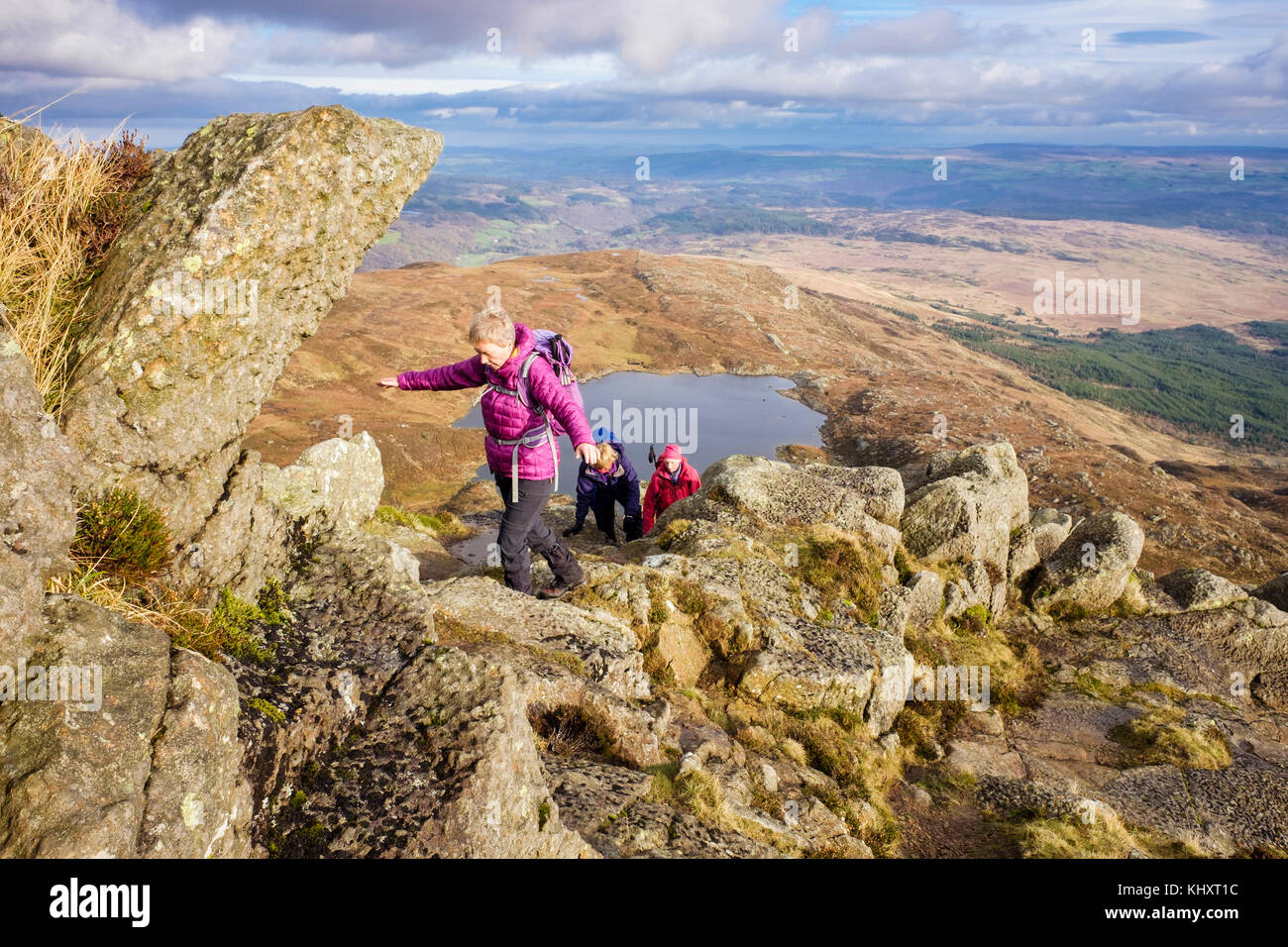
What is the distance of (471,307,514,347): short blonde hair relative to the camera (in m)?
8.36

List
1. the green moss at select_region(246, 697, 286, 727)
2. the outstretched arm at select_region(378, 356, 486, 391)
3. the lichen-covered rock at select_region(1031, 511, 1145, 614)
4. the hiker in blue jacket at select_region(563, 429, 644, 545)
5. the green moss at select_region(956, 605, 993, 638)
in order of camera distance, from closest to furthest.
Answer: the green moss at select_region(246, 697, 286, 727), the outstretched arm at select_region(378, 356, 486, 391), the green moss at select_region(956, 605, 993, 638), the lichen-covered rock at select_region(1031, 511, 1145, 614), the hiker in blue jacket at select_region(563, 429, 644, 545)

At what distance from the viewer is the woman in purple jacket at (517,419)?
851 cm

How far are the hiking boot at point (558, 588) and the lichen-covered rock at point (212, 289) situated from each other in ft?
17.3

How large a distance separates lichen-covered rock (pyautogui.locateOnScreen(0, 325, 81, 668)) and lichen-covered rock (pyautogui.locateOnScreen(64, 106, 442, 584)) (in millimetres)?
883

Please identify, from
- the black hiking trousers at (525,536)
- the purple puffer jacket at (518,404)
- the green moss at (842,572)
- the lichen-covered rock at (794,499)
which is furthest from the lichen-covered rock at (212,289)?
the lichen-covered rock at (794,499)

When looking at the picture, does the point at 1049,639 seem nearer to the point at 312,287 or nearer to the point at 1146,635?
the point at 1146,635

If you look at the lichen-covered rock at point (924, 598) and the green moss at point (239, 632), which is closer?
the green moss at point (239, 632)

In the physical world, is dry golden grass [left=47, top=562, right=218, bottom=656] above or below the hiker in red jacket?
above

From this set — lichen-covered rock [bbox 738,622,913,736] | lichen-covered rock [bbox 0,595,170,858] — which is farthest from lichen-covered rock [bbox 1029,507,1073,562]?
lichen-covered rock [bbox 0,595,170,858]

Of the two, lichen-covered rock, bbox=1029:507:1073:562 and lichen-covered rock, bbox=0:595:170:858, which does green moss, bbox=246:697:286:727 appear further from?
lichen-covered rock, bbox=1029:507:1073:562

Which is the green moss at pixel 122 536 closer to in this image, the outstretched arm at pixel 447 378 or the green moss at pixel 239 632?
the green moss at pixel 239 632

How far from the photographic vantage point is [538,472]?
9547 millimetres

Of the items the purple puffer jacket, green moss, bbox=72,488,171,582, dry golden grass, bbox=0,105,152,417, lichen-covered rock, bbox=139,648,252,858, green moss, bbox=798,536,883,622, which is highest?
dry golden grass, bbox=0,105,152,417

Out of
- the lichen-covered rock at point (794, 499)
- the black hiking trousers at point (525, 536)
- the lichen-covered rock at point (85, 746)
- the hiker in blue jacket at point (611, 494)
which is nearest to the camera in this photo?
the lichen-covered rock at point (85, 746)
